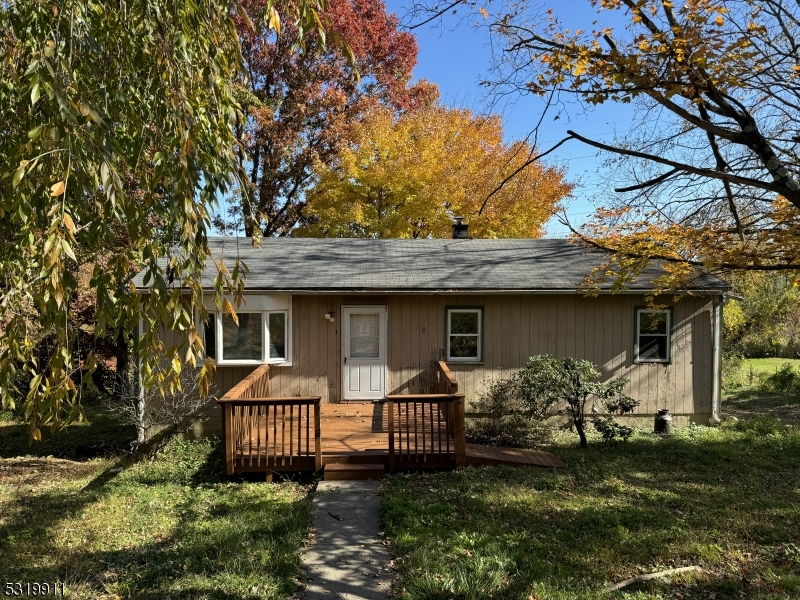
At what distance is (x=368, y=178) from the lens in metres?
18.0

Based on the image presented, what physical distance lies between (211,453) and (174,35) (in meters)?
7.96

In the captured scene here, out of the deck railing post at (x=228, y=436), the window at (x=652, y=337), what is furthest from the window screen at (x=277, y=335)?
the window at (x=652, y=337)

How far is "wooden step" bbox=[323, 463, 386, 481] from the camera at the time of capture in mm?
7320

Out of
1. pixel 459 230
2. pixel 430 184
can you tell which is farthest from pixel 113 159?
pixel 430 184

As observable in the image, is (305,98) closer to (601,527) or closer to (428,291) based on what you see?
(428,291)

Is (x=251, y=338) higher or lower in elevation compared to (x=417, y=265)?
lower

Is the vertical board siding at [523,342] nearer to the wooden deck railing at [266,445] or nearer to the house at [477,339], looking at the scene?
the house at [477,339]

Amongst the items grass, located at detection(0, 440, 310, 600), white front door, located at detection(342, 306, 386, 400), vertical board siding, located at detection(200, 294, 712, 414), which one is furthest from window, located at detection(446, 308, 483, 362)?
grass, located at detection(0, 440, 310, 600)

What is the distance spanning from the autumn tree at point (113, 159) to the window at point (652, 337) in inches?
372

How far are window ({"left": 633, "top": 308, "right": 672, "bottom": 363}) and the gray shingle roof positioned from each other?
0.75 m

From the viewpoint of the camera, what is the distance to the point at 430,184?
707 inches

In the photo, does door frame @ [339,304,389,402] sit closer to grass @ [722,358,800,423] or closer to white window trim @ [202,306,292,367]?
white window trim @ [202,306,292,367]

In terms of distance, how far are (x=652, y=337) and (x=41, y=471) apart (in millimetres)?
11605

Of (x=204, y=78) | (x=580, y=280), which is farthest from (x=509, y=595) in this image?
(x=580, y=280)
